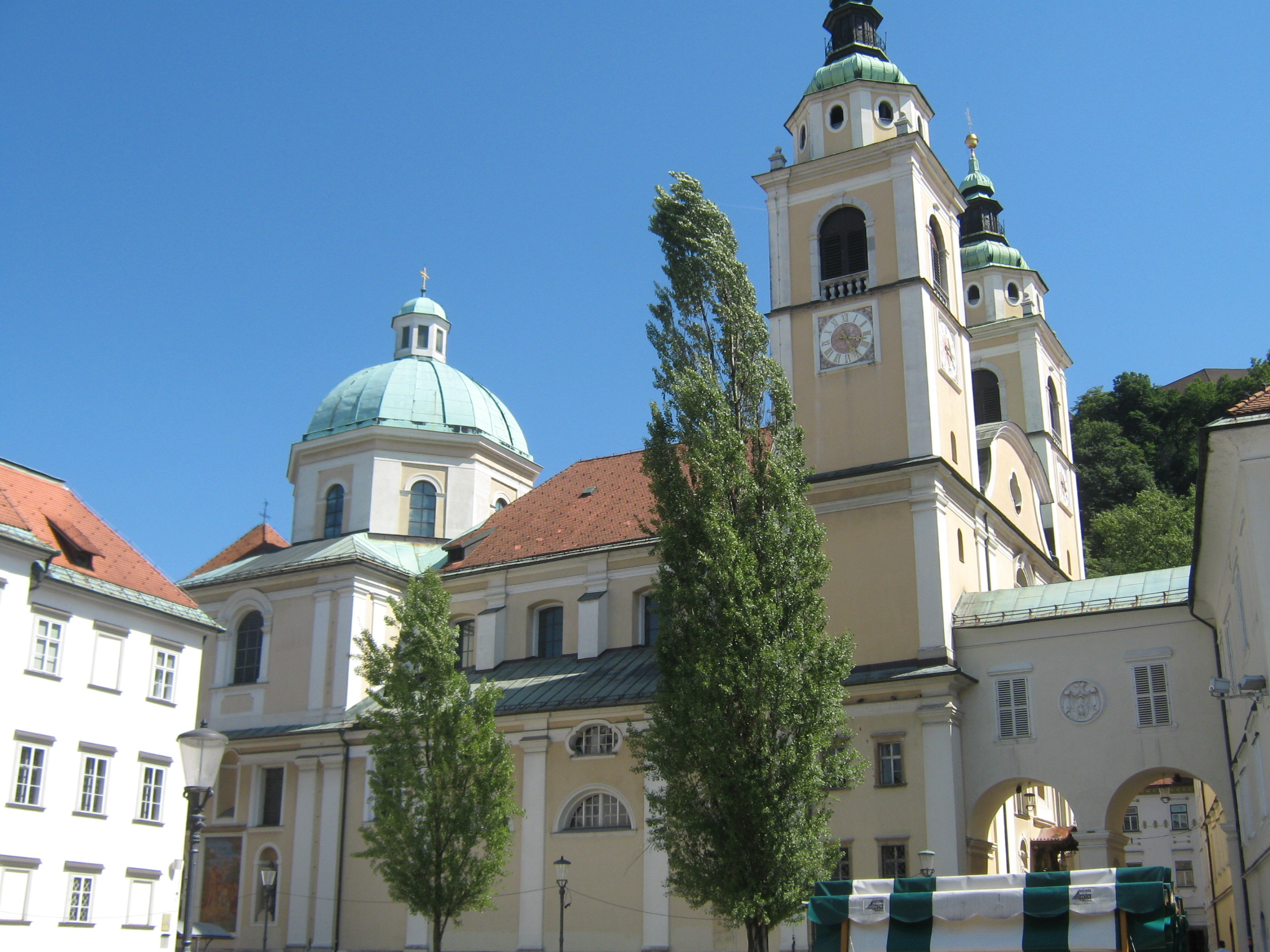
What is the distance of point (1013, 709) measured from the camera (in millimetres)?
24625

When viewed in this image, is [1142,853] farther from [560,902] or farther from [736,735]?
[736,735]

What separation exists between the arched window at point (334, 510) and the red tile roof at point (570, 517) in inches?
149

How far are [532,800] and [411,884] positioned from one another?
533 cm

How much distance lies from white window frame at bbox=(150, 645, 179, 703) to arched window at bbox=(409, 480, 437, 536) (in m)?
11.1

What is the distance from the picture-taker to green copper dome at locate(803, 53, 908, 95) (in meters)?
30.5

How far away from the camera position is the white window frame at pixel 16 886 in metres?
21.1

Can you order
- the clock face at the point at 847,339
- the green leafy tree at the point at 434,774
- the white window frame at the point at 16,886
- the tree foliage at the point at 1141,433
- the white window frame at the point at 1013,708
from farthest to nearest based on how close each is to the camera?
the tree foliage at the point at 1141,433 → the clock face at the point at 847,339 → the white window frame at the point at 1013,708 → the green leafy tree at the point at 434,774 → the white window frame at the point at 16,886

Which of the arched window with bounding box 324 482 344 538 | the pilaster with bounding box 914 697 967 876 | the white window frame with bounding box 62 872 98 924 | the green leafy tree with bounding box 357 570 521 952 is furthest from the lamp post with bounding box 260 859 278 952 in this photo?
the pilaster with bounding box 914 697 967 876

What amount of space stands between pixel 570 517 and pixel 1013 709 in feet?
44.2

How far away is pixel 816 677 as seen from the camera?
19922 mm

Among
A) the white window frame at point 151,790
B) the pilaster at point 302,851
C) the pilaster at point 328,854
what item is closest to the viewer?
the white window frame at point 151,790

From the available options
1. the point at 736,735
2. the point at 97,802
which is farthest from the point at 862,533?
the point at 97,802

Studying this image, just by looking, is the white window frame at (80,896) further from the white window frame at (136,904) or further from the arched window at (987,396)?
the arched window at (987,396)

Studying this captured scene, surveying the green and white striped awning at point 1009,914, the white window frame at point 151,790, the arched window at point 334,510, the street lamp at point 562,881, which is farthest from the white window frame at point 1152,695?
the arched window at point 334,510
